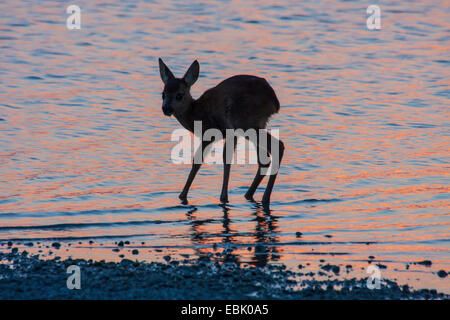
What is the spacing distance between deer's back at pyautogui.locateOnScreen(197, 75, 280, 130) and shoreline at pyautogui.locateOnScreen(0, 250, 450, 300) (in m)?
3.06

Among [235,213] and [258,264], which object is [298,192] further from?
[258,264]

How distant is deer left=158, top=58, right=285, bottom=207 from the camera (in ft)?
33.2

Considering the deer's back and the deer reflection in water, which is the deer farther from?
the deer reflection in water

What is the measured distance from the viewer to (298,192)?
1059cm

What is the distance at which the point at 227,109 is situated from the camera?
10164 millimetres

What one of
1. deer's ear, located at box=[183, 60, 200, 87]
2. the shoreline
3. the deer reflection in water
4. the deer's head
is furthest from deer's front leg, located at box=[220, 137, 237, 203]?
the shoreline

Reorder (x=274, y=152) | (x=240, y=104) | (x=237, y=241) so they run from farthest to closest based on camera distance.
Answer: (x=274, y=152)
(x=240, y=104)
(x=237, y=241)

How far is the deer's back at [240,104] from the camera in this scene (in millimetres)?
10133

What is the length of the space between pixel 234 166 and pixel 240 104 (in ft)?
6.38

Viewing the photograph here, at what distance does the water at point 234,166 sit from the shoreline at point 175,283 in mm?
390

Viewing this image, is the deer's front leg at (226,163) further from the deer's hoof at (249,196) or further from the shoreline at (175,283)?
the shoreline at (175,283)

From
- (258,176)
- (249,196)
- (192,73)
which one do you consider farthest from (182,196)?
(192,73)

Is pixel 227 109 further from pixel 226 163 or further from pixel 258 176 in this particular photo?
pixel 258 176
